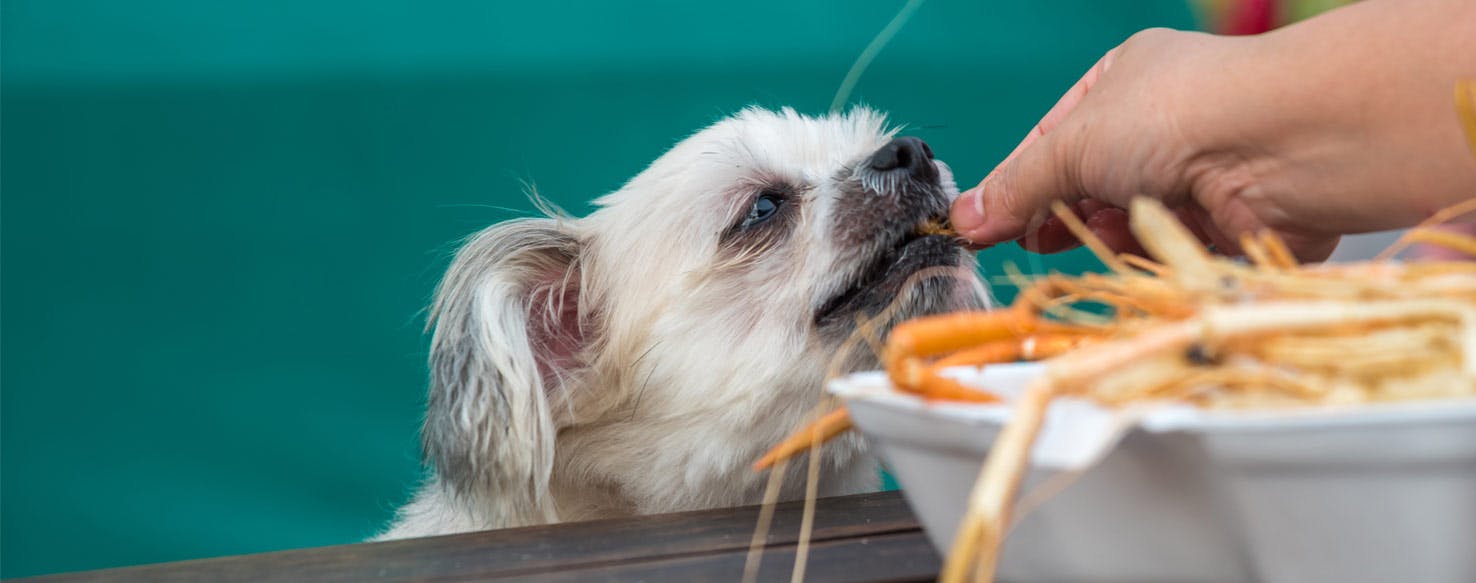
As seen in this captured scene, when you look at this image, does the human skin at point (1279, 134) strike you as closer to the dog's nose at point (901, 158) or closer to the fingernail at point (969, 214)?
the fingernail at point (969, 214)

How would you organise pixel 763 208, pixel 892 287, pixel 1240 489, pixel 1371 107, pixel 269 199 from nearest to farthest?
pixel 1240 489, pixel 1371 107, pixel 892 287, pixel 763 208, pixel 269 199

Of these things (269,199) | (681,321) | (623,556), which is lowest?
(623,556)

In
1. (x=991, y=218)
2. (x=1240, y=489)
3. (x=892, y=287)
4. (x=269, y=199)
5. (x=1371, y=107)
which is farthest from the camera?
(x=269, y=199)

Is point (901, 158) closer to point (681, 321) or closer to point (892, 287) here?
point (892, 287)

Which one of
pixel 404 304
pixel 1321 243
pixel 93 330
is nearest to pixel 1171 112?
pixel 1321 243

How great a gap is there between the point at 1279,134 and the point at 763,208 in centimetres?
64

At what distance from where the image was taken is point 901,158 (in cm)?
139

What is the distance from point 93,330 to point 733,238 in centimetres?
170

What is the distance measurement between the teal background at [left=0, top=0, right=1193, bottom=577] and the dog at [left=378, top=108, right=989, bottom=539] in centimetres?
86

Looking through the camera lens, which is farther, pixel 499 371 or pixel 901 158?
pixel 901 158

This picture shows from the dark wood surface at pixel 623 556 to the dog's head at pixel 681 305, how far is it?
26cm

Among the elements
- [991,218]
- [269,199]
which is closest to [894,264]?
[991,218]

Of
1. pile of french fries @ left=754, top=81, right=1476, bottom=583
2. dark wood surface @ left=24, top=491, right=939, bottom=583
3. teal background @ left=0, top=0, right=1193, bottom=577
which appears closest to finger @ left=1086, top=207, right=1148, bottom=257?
dark wood surface @ left=24, top=491, right=939, bottom=583

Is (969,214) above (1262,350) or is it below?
above
